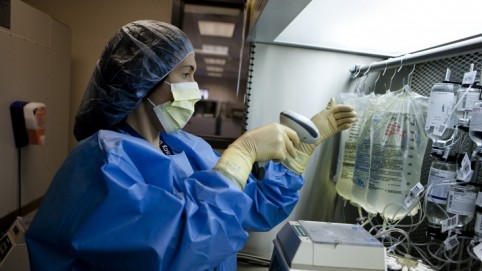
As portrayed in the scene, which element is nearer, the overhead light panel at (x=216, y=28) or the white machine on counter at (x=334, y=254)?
the white machine on counter at (x=334, y=254)

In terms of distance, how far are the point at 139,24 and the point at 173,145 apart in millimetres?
454

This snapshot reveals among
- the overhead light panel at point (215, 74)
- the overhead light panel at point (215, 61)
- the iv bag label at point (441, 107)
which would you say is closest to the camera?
the iv bag label at point (441, 107)

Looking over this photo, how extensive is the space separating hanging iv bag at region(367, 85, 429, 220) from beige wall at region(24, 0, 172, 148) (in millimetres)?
1968

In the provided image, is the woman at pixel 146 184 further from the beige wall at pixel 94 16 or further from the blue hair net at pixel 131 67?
the beige wall at pixel 94 16

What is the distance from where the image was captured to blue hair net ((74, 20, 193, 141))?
2.75 ft

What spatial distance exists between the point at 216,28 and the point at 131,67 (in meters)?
2.14

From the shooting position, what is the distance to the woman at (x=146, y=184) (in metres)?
0.62

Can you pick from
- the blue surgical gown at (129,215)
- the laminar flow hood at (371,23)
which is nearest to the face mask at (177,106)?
the blue surgical gown at (129,215)

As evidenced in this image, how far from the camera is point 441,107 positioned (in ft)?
2.43

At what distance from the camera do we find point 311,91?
4.19 ft

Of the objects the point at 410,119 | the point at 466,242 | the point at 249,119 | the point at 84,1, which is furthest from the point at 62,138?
the point at 466,242

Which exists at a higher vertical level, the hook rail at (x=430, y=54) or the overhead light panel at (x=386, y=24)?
the overhead light panel at (x=386, y=24)

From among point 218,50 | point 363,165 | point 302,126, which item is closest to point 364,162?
point 363,165

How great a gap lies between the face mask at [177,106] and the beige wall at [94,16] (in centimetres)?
163
